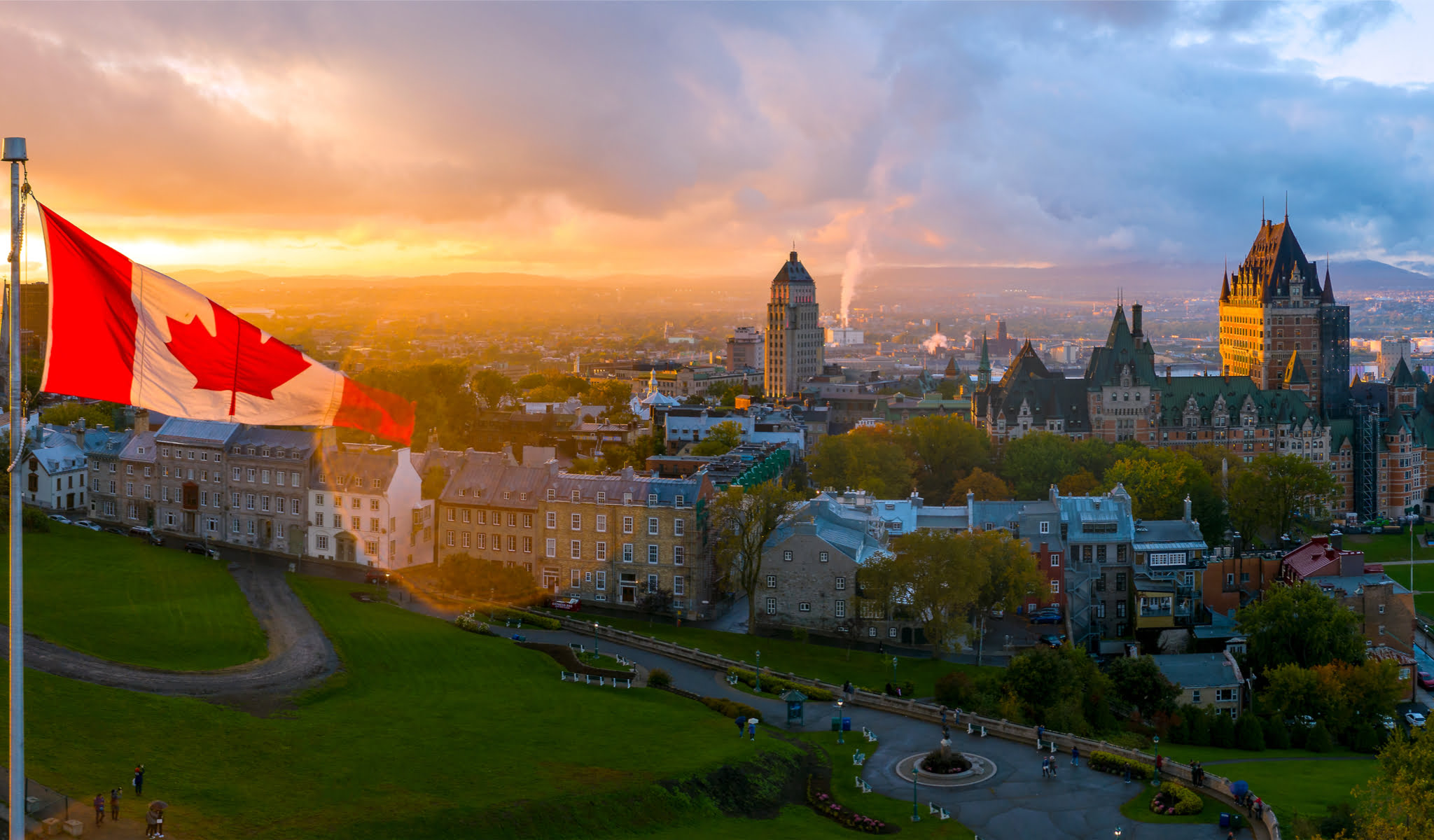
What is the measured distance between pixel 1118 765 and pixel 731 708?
1733 centimetres

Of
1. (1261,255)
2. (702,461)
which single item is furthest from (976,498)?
(1261,255)

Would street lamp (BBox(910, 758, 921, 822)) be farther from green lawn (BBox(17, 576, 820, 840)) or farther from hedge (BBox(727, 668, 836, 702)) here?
hedge (BBox(727, 668, 836, 702))

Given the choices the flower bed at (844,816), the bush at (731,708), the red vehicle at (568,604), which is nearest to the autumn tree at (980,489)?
the red vehicle at (568,604)

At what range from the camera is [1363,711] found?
70.8 metres

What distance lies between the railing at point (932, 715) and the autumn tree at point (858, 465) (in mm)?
45810

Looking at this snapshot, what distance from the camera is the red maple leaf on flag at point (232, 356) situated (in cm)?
2222

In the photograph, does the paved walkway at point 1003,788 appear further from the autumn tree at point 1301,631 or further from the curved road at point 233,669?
the autumn tree at point 1301,631

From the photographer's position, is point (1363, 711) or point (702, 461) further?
point (702, 461)

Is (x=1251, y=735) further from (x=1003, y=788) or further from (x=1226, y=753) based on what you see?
(x=1003, y=788)

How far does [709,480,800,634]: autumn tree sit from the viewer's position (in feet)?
263

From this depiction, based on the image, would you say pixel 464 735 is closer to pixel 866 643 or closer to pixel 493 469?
pixel 866 643

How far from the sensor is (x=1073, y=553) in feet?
294

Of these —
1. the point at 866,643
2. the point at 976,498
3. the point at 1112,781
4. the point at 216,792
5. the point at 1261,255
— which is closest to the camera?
the point at 216,792

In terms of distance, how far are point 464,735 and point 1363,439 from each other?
137620mm
